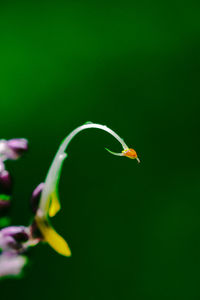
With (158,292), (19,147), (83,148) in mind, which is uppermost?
(19,147)

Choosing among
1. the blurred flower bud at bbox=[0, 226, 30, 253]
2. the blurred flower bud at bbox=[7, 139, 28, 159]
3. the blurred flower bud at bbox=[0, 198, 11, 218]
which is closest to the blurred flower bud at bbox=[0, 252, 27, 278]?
the blurred flower bud at bbox=[0, 226, 30, 253]

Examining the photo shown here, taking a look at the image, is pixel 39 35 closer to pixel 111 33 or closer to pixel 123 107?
pixel 111 33

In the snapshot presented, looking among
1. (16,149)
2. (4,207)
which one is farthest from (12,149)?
(4,207)

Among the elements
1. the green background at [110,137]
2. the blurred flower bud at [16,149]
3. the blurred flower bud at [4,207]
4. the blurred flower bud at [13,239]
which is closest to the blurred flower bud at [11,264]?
the blurred flower bud at [13,239]

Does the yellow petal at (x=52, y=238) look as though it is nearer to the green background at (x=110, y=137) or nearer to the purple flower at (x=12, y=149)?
the purple flower at (x=12, y=149)

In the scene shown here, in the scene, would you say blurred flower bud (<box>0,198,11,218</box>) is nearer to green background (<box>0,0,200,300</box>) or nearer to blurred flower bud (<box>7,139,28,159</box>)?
blurred flower bud (<box>7,139,28,159</box>)

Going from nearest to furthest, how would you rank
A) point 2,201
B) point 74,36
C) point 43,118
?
point 2,201
point 43,118
point 74,36

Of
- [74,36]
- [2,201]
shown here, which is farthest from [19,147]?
[74,36]

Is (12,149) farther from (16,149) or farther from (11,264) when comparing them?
(11,264)
